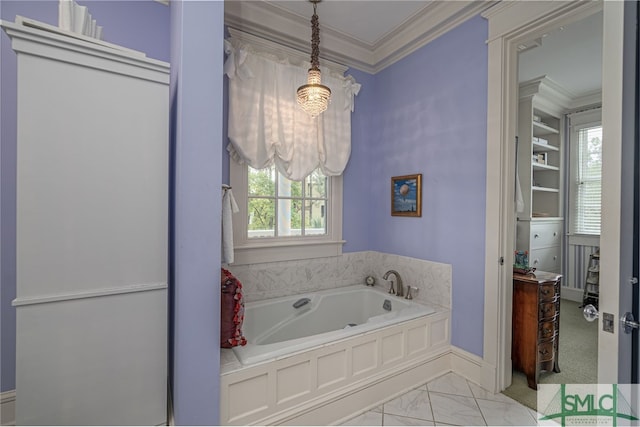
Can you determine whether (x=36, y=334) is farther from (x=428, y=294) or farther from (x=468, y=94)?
(x=468, y=94)

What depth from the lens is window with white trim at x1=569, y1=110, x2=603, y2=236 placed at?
13.1ft

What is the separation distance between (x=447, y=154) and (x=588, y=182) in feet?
10.2

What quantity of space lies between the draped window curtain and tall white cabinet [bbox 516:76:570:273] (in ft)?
7.15

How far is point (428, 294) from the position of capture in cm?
259

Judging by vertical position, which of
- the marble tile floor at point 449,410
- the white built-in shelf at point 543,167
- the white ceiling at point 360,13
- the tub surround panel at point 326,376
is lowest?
the marble tile floor at point 449,410

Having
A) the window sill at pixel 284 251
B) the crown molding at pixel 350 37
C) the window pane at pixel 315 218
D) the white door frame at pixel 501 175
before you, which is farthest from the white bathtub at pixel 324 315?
the crown molding at pixel 350 37

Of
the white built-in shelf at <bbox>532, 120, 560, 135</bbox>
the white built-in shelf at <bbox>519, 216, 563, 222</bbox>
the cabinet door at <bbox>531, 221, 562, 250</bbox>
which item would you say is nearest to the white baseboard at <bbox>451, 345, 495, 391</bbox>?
the white built-in shelf at <bbox>519, 216, 563, 222</bbox>

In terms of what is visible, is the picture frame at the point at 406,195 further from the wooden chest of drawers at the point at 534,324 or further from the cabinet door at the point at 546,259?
the cabinet door at the point at 546,259

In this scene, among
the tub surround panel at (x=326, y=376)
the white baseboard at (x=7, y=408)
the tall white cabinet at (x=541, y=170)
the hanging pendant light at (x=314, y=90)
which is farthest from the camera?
the tall white cabinet at (x=541, y=170)

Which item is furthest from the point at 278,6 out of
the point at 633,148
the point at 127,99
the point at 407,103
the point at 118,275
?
the point at 633,148

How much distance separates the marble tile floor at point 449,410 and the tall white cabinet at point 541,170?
2158 mm

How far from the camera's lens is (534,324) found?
2.15 meters

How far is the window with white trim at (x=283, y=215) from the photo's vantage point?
2488 mm

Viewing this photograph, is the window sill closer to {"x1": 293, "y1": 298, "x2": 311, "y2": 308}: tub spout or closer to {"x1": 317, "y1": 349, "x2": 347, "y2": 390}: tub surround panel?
{"x1": 293, "y1": 298, "x2": 311, "y2": 308}: tub spout
